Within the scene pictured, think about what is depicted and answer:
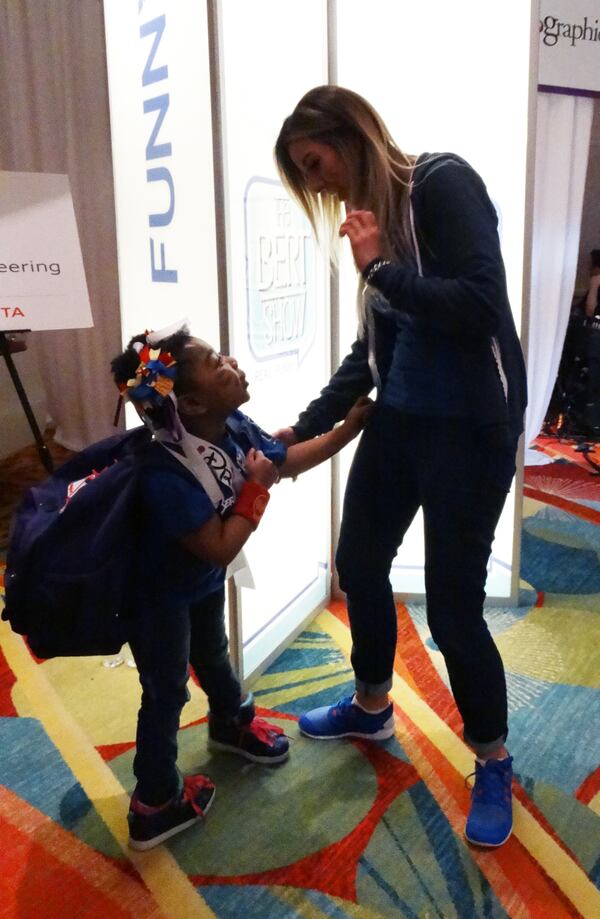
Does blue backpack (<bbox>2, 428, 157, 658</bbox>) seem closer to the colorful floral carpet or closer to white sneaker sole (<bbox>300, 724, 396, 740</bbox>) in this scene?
the colorful floral carpet

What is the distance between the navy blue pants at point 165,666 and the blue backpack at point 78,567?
86 millimetres

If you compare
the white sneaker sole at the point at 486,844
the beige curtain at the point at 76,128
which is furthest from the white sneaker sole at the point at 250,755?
the beige curtain at the point at 76,128

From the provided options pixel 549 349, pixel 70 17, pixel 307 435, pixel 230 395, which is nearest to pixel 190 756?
pixel 307 435

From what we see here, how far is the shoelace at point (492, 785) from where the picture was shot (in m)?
1.44

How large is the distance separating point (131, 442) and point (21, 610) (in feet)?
1.08

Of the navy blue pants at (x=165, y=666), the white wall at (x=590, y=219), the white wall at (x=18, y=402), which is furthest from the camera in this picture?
the white wall at (x=590, y=219)

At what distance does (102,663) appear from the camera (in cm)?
205

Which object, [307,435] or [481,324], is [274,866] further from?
[481,324]

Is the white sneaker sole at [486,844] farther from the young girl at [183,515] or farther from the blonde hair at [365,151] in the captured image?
the blonde hair at [365,151]

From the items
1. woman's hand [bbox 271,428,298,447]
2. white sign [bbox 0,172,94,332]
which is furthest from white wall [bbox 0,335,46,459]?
woman's hand [bbox 271,428,298,447]

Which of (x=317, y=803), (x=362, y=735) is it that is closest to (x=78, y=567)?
(x=317, y=803)

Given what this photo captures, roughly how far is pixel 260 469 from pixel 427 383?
32cm

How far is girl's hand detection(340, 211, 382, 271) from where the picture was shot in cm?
115

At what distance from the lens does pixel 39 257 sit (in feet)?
8.64
